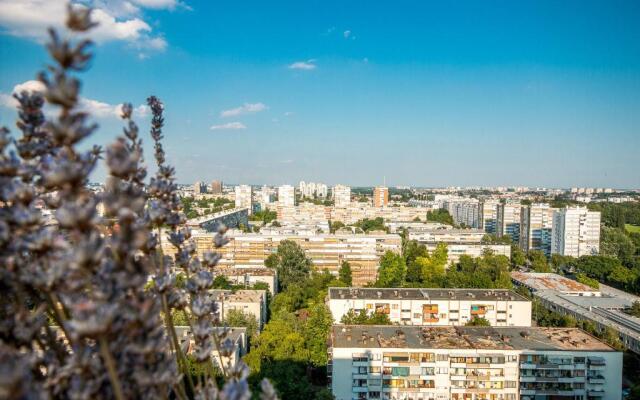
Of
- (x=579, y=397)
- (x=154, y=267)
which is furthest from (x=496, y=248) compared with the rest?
(x=154, y=267)

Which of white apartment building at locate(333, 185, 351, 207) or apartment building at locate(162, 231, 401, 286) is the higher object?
white apartment building at locate(333, 185, 351, 207)

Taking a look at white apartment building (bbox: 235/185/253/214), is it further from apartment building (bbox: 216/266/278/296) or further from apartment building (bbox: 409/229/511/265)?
apartment building (bbox: 216/266/278/296)

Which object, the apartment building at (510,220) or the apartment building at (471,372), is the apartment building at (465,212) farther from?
the apartment building at (471,372)

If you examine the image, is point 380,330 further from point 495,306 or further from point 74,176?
point 74,176

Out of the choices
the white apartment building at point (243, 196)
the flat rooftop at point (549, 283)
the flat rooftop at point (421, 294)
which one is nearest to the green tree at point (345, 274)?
the flat rooftop at point (421, 294)

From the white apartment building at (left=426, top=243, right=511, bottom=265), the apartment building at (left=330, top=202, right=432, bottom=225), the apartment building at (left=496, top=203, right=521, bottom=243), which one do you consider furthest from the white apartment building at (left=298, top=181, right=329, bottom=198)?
the white apartment building at (left=426, top=243, right=511, bottom=265)

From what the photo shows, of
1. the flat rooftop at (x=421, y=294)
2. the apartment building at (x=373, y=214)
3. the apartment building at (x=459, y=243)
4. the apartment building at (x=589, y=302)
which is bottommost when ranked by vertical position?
the apartment building at (x=589, y=302)
